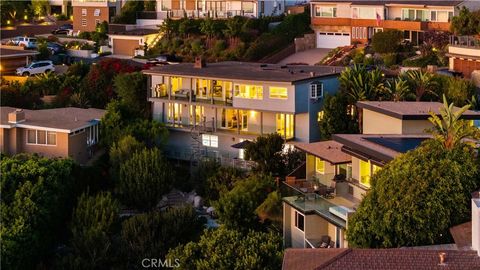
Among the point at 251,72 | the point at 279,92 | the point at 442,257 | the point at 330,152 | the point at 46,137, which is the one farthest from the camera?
the point at 251,72

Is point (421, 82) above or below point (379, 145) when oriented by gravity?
above

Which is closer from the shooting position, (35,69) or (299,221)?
(299,221)

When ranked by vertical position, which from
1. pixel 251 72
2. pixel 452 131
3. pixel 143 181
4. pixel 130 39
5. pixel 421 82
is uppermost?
pixel 130 39

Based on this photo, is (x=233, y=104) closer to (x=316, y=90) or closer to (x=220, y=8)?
(x=316, y=90)

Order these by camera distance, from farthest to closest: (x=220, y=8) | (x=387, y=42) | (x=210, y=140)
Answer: (x=220, y=8) < (x=387, y=42) < (x=210, y=140)

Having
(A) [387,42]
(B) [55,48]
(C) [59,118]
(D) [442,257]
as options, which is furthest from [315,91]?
(B) [55,48]

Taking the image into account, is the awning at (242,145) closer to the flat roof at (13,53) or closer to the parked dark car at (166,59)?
the parked dark car at (166,59)

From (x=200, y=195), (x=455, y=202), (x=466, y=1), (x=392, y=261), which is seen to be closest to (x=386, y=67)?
(x=466, y=1)

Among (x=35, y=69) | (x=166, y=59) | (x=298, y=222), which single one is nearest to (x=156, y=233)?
(x=298, y=222)

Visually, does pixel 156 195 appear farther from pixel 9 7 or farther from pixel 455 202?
pixel 9 7
